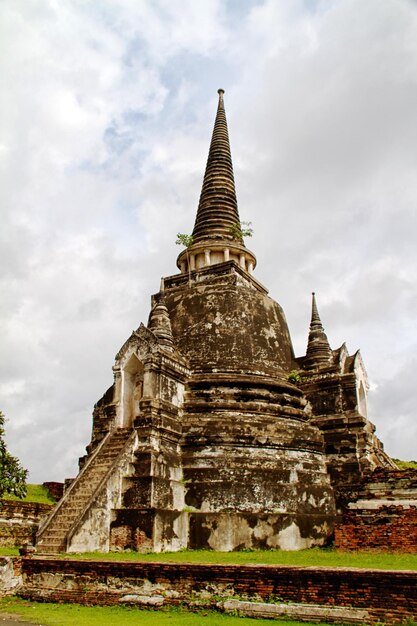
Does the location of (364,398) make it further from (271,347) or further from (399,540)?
(399,540)

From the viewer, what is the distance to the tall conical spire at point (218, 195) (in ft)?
72.0

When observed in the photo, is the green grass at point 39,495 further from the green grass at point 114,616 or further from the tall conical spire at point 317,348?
the green grass at point 114,616

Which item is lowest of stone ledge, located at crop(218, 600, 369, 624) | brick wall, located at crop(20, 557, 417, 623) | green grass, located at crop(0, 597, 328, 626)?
green grass, located at crop(0, 597, 328, 626)

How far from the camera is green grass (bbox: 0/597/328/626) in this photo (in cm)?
796

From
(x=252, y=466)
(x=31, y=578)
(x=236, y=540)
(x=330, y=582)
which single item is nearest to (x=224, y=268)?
(x=252, y=466)

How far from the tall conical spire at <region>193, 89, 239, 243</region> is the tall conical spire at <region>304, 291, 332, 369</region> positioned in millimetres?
4569

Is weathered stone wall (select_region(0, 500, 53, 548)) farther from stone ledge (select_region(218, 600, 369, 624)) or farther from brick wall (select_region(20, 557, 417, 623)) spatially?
stone ledge (select_region(218, 600, 369, 624))

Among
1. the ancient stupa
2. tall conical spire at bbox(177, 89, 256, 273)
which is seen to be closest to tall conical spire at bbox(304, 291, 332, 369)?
the ancient stupa

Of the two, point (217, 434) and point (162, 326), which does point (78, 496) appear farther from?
point (162, 326)

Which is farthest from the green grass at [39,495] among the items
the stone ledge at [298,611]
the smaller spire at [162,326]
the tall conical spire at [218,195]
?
the stone ledge at [298,611]

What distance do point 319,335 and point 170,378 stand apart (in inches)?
244

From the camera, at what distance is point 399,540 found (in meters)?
12.8

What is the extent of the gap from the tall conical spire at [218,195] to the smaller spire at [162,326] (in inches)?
185

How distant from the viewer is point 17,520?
18.1 m
